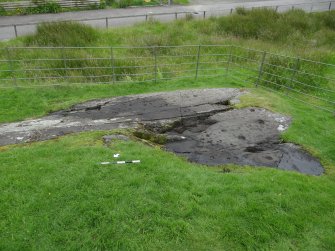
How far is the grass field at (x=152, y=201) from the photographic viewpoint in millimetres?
4508

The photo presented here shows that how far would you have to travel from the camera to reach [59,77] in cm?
1074

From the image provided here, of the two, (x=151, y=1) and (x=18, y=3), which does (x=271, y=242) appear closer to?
(x=18, y=3)

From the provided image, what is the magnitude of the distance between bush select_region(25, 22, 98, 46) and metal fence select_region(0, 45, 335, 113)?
1272 mm

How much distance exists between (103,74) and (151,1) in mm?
16601

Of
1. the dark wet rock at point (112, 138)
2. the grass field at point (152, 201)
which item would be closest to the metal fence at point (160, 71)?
the grass field at point (152, 201)

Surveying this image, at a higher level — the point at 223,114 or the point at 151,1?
the point at 151,1

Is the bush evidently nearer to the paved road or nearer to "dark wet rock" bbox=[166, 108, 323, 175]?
the paved road

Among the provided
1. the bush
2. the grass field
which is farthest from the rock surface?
the bush

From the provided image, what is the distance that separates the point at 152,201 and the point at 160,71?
7451 mm

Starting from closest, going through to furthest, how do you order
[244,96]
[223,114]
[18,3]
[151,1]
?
[223,114] → [244,96] → [18,3] → [151,1]

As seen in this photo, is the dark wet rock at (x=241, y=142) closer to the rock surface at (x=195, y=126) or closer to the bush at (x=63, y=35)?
the rock surface at (x=195, y=126)

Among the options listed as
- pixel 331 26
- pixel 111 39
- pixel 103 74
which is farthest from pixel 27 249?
pixel 331 26

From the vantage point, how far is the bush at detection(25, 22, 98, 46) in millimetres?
13922

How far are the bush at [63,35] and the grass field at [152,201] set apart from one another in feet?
27.1
